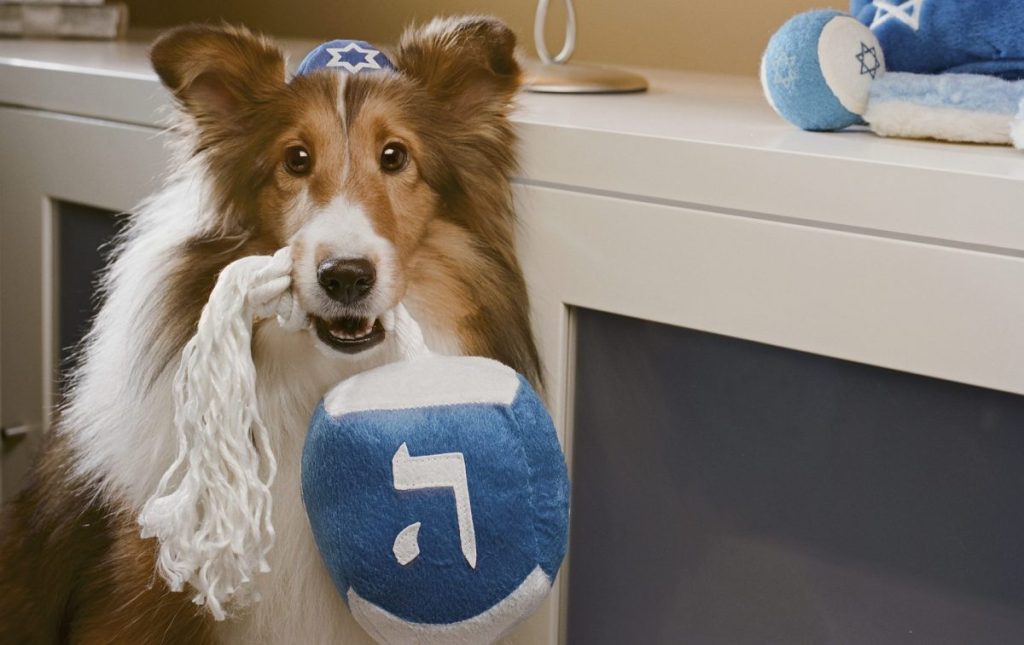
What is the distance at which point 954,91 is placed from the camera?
0.95 meters

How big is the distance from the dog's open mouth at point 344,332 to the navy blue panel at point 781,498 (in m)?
0.25

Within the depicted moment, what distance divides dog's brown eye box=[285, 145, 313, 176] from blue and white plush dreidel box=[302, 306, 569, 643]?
0.18 metres

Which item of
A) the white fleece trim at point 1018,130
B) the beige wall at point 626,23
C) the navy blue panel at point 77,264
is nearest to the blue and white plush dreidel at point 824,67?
the white fleece trim at point 1018,130

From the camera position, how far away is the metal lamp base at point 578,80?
1262 mm

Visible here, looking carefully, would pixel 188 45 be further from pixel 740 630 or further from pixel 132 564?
pixel 740 630

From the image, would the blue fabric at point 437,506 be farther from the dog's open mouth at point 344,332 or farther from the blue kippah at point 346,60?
the blue kippah at point 346,60

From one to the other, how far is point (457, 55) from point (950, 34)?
41 cm

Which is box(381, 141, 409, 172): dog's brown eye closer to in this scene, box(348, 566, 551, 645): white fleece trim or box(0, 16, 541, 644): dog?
box(0, 16, 541, 644): dog

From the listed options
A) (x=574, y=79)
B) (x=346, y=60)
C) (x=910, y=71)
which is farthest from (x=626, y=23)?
(x=346, y=60)

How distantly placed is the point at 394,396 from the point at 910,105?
0.49 metres

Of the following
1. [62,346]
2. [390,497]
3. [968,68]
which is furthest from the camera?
[62,346]

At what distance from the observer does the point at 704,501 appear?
1.00 m

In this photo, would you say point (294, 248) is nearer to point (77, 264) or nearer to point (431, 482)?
point (431, 482)

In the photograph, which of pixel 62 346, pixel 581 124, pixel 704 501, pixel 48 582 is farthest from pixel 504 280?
pixel 62 346
